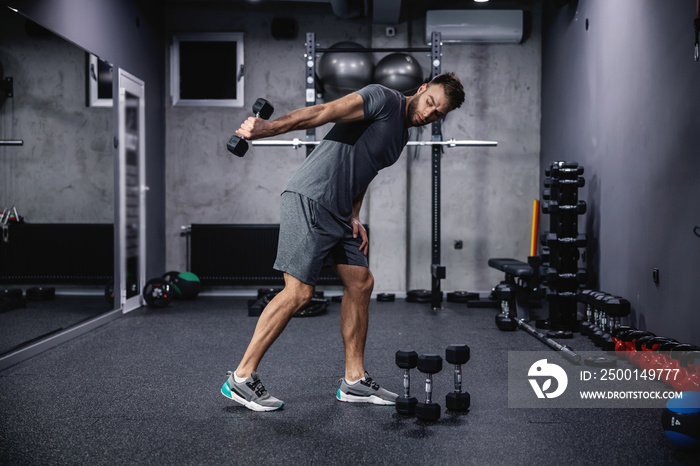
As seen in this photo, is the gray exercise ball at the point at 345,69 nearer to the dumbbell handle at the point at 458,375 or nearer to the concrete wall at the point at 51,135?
the concrete wall at the point at 51,135

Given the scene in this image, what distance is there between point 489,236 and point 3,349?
13.0 feet

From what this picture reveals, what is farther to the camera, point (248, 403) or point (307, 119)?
point (248, 403)

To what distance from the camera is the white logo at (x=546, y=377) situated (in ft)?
7.66

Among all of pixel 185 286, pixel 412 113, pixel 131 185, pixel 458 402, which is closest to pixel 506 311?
pixel 458 402

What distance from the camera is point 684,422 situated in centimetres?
166

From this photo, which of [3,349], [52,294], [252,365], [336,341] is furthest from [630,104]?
[52,294]

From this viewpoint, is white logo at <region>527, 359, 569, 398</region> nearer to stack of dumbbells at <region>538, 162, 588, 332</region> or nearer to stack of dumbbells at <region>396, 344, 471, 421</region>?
stack of dumbbells at <region>396, 344, 471, 421</region>

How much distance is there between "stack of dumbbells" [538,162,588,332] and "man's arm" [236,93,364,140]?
6.52ft

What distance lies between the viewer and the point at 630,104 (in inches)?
137

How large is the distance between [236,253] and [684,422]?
419 cm

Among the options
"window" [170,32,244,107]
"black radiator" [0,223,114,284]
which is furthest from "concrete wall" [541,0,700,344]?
"black radiator" [0,223,114,284]

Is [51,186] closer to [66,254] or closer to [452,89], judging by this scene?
[66,254]

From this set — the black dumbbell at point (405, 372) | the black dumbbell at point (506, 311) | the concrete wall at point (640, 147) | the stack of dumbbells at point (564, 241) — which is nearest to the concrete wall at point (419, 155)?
the concrete wall at point (640, 147)

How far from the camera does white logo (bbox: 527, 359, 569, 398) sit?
2.34 m
